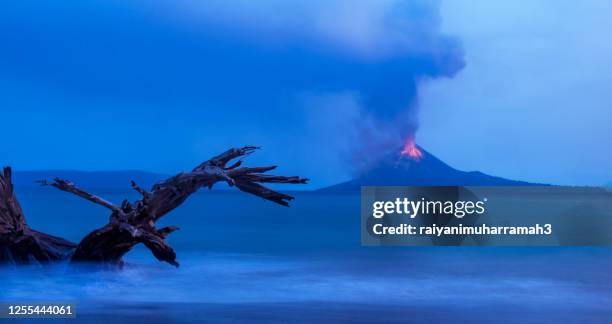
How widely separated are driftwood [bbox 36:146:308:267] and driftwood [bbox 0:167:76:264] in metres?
0.61

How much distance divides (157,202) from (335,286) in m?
3.07

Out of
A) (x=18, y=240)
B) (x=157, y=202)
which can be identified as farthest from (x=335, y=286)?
(x=18, y=240)

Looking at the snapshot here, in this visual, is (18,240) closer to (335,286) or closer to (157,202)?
(157,202)

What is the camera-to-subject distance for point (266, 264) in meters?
12.1

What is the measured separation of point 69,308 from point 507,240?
14450 mm

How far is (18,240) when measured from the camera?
845 centimetres

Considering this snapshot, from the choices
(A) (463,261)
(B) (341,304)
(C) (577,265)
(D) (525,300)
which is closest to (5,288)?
(B) (341,304)

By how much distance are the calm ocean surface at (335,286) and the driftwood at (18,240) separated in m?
0.15

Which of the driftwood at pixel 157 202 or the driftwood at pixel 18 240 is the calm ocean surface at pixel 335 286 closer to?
the driftwood at pixel 18 240

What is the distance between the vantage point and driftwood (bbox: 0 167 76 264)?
8.34 metres

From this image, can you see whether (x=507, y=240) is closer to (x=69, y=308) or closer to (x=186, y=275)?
(x=186, y=275)

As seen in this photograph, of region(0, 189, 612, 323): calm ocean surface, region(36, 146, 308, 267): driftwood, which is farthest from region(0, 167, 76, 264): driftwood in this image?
region(36, 146, 308, 267): driftwood

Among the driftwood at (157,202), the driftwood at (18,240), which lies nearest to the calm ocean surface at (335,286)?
the driftwood at (18,240)

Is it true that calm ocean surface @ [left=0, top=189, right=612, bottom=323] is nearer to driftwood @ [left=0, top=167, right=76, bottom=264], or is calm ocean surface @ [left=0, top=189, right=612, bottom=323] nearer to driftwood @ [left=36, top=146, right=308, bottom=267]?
driftwood @ [left=0, top=167, right=76, bottom=264]
